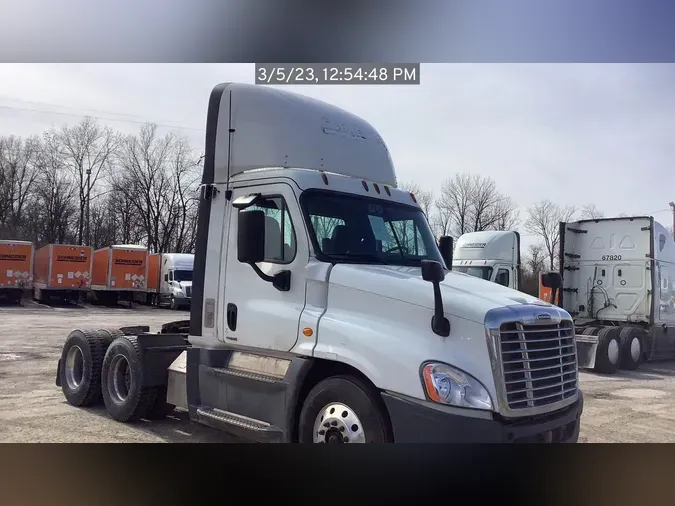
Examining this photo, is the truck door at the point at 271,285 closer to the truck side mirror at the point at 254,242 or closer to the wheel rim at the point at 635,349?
the truck side mirror at the point at 254,242

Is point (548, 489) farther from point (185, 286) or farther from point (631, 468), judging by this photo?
point (185, 286)

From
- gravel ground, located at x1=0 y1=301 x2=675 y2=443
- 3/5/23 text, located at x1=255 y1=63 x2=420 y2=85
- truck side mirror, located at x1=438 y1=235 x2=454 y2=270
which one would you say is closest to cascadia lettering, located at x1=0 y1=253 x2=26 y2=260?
gravel ground, located at x1=0 y1=301 x2=675 y2=443

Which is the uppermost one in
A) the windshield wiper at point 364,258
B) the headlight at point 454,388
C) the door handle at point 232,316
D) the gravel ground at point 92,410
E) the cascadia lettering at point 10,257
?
the windshield wiper at point 364,258

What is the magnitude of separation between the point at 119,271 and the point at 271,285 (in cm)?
458

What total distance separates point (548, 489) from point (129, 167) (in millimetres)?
4659

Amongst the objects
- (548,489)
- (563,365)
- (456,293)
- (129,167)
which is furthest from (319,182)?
(548,489)

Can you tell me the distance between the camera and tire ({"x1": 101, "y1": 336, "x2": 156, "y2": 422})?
5.82m

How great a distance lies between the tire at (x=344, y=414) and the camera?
12.6 feet

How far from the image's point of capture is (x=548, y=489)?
4.60 meters

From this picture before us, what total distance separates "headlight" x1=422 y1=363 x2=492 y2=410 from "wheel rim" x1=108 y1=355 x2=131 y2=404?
382cm

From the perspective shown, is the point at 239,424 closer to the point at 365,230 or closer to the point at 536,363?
the point at 365,230

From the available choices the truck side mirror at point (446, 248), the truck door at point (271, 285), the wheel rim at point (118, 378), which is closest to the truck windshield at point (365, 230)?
the truck door at point (271, 285)

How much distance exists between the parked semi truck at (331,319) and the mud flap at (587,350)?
6.50m

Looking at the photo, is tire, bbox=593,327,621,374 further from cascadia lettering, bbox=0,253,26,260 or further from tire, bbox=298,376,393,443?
cascadia lettering, bbox=0,253,26,260
